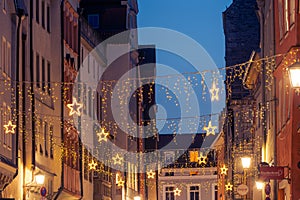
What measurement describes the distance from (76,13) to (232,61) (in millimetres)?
28198

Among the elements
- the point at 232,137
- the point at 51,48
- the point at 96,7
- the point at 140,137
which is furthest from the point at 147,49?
the point at 51,48

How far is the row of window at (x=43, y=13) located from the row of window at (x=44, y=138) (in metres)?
4.71

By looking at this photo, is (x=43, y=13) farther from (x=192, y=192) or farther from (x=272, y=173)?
(x=192, y=192)

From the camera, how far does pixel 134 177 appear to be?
103 meters

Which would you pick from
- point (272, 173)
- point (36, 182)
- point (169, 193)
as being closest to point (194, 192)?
point (169, 193)

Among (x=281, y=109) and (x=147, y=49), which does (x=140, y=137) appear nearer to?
(x=147, y=49)

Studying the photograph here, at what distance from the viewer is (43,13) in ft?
180

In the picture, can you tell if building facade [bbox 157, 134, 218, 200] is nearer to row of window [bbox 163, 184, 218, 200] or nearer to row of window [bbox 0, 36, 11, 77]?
row of window [bbox 163, 184, 218, 200]

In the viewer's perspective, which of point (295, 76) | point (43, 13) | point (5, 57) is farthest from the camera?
point (43, 13)

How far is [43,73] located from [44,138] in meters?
3.03

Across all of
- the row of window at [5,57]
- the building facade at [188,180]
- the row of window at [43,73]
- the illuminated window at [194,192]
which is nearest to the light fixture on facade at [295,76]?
the row of window at [5,57]

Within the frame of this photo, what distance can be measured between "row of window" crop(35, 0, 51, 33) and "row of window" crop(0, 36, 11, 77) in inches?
334

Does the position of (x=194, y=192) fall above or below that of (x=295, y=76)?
above

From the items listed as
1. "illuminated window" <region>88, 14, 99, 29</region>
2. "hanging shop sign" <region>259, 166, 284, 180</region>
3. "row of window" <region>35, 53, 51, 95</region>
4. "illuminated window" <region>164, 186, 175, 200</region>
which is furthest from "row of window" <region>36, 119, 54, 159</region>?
"illuminated window" <region>164, 186, 175, 200</region>
